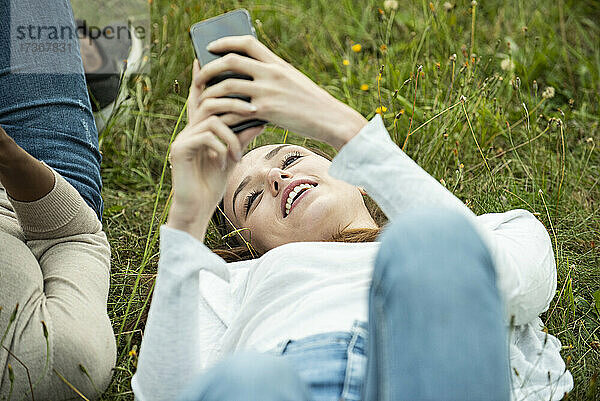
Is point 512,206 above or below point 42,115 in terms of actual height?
below

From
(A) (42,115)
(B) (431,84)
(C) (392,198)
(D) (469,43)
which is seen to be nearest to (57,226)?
(A) (42,115)

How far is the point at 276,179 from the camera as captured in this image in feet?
5.61

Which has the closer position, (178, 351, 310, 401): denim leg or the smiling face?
(178, 351, 310, 401): denim leg

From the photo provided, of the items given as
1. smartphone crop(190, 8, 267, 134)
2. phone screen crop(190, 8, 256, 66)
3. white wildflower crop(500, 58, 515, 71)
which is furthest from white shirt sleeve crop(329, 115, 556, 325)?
white wildflower crop(500, 58, 515, 71)

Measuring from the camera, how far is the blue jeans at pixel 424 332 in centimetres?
96

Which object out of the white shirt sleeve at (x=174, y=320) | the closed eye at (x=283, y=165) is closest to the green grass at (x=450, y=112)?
the closed eye at (x=283, y=165)

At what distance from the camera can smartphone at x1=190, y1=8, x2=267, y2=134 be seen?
47.7 inches

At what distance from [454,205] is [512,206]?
0.92 m

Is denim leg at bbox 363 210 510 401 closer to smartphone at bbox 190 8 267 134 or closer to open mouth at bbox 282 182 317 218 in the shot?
smartphone at bbox 190 8 267 134

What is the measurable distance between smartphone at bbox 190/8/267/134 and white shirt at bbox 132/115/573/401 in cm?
18

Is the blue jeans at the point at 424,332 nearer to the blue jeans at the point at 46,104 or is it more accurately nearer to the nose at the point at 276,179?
the nose at the point at 276,179

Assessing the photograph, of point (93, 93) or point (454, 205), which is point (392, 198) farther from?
point (93, 93)

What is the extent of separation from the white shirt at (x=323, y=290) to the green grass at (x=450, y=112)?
246mm

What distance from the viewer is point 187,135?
1194mm
